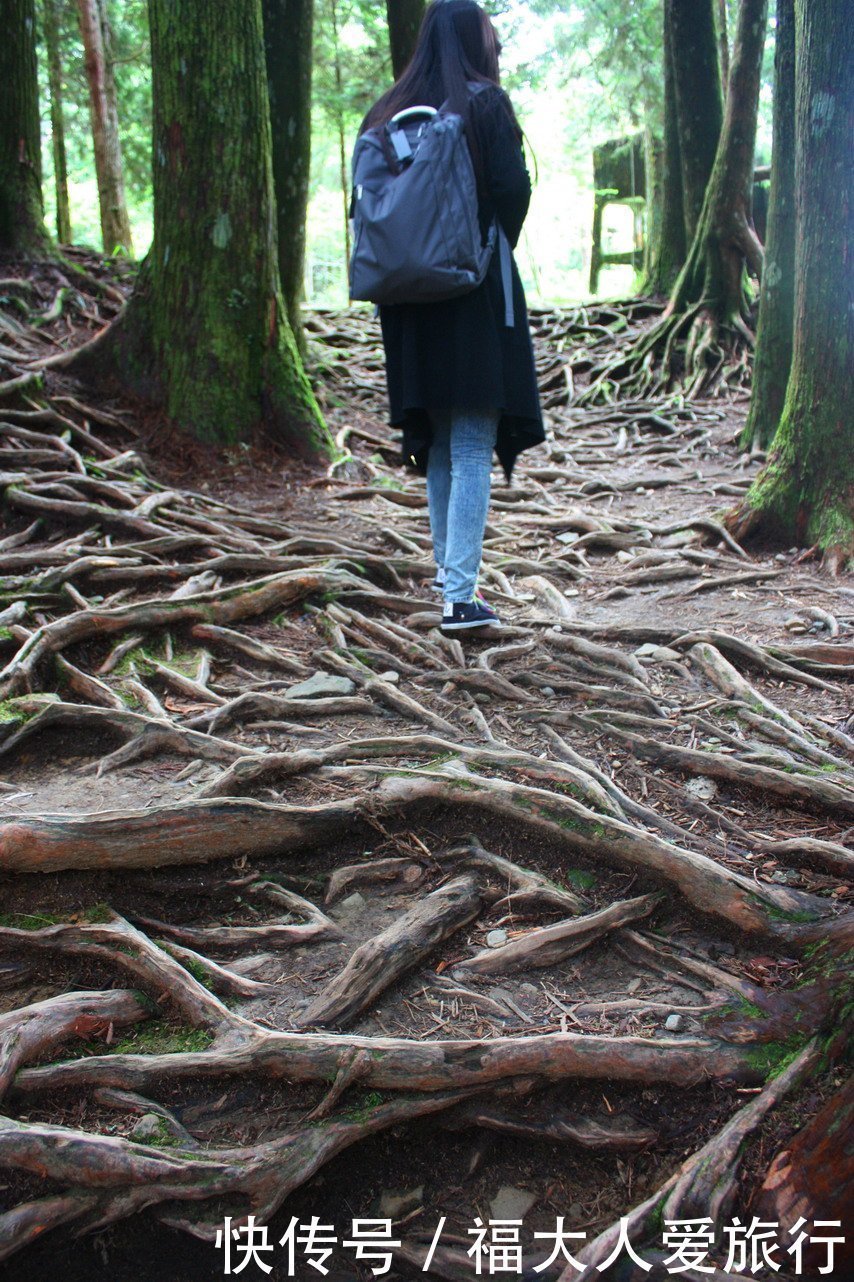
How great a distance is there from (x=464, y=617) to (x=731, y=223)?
28.1 feet

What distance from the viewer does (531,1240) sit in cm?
181

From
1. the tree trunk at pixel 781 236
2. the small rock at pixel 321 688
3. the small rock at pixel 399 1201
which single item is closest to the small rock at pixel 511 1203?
the small rock at pixel 399 1201

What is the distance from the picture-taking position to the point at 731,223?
10.6 meters

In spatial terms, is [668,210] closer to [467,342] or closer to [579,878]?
[467,342]

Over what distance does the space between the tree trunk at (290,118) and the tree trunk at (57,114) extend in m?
6.87

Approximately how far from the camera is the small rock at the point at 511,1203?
6.13 ft

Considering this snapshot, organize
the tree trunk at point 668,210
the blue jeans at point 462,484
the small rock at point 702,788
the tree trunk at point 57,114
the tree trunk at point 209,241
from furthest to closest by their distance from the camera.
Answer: the tree trunk at point 57,114, the tree trunk at point 668,210, the tree trunk at point 209,241, the blue jeans at point 462,484, the small rock at point 702,788

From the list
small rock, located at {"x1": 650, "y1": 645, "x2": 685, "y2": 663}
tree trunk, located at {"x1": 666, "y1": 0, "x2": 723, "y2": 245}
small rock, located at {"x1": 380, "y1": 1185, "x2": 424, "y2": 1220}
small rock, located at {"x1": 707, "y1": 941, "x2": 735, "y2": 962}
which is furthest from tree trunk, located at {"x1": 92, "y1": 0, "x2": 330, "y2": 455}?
tree trunk, located at {"x1": 666, "y1": 0, "x2": 723, "y2": 245}

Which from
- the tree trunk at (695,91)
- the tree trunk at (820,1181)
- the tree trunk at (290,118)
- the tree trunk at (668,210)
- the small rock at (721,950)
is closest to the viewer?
the tree trunk at (820,1181)

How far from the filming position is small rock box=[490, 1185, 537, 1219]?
1.87 m

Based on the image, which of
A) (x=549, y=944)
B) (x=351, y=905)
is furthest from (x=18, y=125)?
(x=549, y=944)

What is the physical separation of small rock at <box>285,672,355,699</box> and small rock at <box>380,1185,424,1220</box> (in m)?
1.87

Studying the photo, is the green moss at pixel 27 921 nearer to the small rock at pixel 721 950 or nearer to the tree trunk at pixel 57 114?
the small rock at pixel 721 950

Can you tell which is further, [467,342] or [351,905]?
[467,342]
